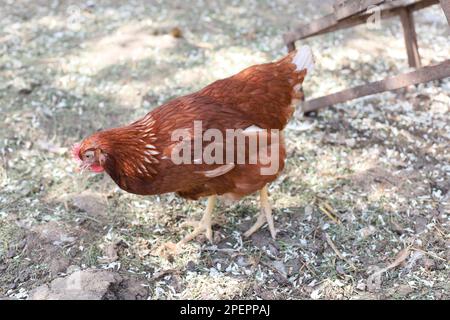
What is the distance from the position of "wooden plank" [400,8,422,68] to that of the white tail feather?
48.9 inches

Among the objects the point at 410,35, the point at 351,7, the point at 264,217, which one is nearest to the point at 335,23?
the point at 351,7

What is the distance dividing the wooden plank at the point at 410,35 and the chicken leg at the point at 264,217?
1847 millimetres

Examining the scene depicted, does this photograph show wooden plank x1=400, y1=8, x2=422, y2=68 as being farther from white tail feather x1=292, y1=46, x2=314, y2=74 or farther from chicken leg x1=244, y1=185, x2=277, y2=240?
chicken leg x1=244, y1=185, x2=277, y2=240

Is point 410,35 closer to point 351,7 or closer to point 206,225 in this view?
point 351,7

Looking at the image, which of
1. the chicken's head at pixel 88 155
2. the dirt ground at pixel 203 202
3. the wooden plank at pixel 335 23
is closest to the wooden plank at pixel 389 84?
the dirt ground at pixel 203 202

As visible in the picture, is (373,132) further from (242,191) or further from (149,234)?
(149,234)

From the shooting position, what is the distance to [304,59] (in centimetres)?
304

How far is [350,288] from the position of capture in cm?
266

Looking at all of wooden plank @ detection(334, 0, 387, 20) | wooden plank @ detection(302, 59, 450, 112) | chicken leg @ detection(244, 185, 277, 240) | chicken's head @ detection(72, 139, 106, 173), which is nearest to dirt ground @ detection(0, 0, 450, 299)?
chicken leg @ detection(244, 185, 277, 240)

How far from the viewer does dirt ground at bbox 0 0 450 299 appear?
273 cm

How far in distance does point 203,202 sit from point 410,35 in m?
2.15

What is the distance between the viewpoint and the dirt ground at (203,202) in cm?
273
